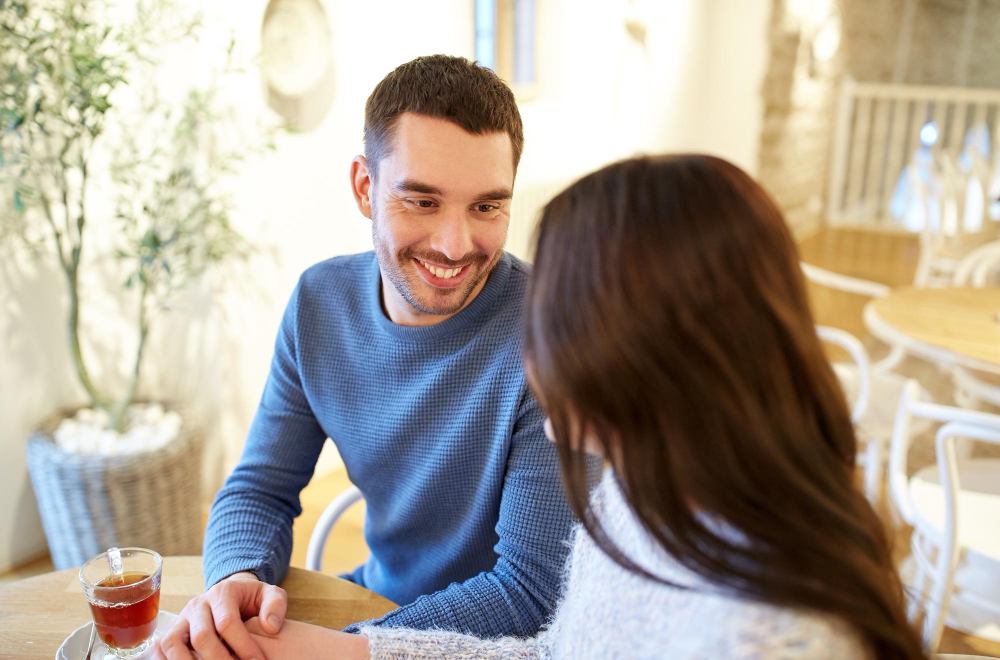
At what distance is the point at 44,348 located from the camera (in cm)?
214

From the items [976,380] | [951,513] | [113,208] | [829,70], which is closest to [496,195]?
[951,513]

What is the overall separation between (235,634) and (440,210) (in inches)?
22.8

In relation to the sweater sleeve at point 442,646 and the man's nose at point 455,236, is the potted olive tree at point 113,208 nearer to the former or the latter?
the man's nose at point 455,236

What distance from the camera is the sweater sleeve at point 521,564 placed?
96 cm

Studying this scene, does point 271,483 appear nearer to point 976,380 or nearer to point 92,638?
point 92,638

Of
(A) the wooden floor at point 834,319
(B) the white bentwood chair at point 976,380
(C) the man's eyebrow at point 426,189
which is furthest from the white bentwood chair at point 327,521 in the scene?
(B) the white bentwood chair at point 976,380

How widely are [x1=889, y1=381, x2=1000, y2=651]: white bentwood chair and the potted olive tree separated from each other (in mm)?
1735

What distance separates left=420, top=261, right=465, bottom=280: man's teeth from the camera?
112cm

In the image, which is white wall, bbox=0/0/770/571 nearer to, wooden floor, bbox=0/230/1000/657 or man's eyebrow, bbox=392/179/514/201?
wooden floor, bbox=0/230/1000/657

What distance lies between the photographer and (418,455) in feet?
3.76

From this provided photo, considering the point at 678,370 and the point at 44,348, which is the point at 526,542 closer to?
the point at 678,370

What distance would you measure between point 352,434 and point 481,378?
8.9 inches

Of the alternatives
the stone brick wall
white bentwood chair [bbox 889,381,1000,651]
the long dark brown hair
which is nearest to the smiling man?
the long dark brown hair

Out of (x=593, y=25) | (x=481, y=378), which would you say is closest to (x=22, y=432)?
(x=481, y=378)
